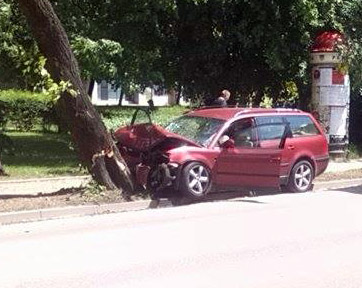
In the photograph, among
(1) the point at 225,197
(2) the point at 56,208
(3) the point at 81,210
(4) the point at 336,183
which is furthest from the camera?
(4) the point at 336,183

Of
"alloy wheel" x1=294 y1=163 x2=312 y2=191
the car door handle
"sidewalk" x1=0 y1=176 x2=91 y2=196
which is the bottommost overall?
"sidewalk" x1=0 y1=176 x2=91 y2=196

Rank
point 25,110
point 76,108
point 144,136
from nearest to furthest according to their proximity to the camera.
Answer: point 76,108, point 144,136, point 25,110

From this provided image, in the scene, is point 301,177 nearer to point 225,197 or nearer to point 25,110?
point 225,197

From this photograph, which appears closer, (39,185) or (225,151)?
(225,151)

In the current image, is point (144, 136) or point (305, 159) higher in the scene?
point (144, 136)

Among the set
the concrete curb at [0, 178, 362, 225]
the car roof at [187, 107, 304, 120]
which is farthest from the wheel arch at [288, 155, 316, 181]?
the concrete curb at [0, 178, 362, 225]

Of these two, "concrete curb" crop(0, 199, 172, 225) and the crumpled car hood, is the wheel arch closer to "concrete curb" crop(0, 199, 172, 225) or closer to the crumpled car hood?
the crumpled car hood

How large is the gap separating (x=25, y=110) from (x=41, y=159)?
26.8 ft

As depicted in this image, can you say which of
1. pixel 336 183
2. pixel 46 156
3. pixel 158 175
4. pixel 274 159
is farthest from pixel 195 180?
pixel 46 156

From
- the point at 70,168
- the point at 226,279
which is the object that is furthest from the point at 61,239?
the point at 70,168

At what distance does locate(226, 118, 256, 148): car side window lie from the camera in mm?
12109

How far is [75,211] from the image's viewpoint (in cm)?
1035

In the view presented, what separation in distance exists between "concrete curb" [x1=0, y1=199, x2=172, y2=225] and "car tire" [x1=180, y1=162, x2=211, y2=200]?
1.28 ft

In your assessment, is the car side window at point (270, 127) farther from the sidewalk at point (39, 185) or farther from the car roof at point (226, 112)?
the sidewalk at point (39, 185)
